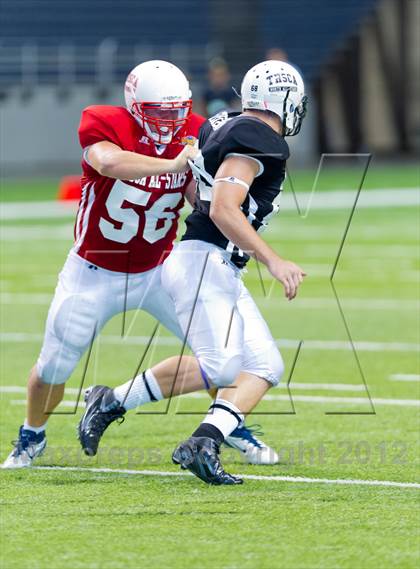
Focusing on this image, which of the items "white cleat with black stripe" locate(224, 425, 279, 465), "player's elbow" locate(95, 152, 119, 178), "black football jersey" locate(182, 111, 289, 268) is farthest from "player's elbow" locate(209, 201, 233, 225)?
"white cleat with black stripe" locate(224, 425, 279, 465)

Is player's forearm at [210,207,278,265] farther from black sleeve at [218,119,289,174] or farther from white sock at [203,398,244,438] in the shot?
white sock at [203,398,244,438]

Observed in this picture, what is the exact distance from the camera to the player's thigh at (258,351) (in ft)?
17.8

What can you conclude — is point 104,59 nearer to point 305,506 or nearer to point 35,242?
point 35,242

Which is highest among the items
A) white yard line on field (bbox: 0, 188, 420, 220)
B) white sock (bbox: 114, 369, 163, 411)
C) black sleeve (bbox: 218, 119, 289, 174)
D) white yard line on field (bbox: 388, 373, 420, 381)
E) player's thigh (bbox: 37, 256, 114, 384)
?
white yard line on field (bbox: 0, 188, 420, 220)

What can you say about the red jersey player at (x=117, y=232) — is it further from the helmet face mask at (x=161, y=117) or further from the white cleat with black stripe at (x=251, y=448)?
the white cleat with black stripe at (x=251, y=448)

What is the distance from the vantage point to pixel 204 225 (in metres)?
5.55

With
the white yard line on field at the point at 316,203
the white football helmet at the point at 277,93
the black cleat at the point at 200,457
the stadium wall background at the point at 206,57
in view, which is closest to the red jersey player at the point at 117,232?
the white football helmet at the point at 277,93

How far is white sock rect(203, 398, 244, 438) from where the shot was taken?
5.31 m

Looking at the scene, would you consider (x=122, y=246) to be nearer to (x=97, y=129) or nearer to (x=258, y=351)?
(x=97, y=129)

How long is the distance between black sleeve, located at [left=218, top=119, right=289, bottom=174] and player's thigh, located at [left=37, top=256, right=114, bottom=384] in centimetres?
89

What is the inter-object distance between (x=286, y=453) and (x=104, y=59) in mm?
22325

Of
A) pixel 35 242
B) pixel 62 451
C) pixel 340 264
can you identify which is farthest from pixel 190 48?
pixel 62 451

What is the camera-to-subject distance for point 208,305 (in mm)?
5395

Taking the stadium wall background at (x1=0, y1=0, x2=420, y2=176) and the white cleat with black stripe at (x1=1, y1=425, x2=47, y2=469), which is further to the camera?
the stadium wall background at (x1=0, y1=0, x2=420, y2=176)
